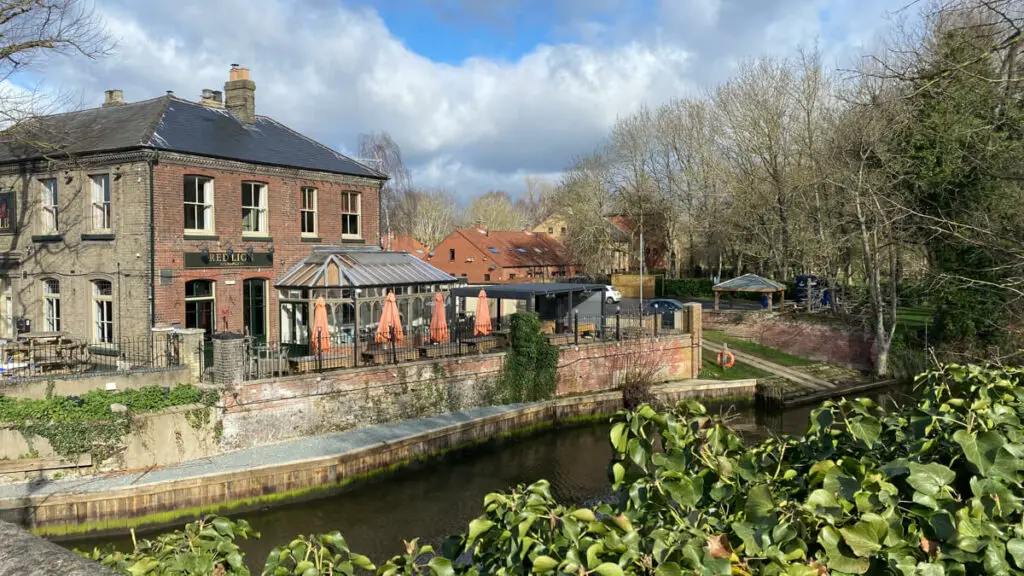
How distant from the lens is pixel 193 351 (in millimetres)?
15891

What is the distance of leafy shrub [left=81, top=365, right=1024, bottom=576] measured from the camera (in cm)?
220

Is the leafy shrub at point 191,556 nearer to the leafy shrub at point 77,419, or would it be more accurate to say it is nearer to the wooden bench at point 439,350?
the leafy shrub at point 77,419

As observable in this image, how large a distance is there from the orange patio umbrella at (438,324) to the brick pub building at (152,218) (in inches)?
206

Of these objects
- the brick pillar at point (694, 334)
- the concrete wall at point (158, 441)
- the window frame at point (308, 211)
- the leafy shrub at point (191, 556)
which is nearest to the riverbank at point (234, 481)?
the concrete wall at point (158, 441)

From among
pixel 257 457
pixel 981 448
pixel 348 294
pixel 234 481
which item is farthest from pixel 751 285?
pixel 981 448

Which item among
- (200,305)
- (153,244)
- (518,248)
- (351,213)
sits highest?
(518,248)

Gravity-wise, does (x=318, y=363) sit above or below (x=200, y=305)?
below

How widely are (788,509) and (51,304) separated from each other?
23316 mm

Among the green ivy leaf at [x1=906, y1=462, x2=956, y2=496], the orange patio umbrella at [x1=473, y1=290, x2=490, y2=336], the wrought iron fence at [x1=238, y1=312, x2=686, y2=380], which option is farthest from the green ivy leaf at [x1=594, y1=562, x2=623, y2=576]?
the orange patio umbrella at [x1=473, y1=290, x2=490, y2=336]

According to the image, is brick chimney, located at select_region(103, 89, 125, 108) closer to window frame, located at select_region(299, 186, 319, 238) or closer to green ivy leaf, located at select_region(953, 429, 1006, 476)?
window frame, located at select_region(299, 186, 319, 238)

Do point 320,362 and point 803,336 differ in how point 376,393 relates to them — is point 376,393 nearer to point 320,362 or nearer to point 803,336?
point 320,362

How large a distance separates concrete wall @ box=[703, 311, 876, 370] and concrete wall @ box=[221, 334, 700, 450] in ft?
32.9

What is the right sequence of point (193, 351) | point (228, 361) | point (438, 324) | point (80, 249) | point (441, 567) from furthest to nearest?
point (438, 324)
point (80, 249)
point (193, 351)
point (228, 361)
point (441, 567)

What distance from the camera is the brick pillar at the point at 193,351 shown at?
51.8ft
